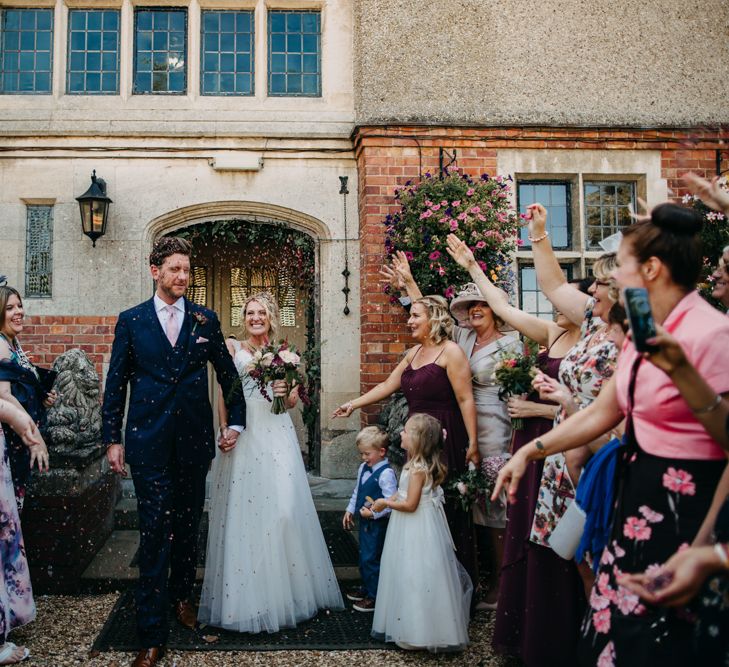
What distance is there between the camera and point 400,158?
250 inches

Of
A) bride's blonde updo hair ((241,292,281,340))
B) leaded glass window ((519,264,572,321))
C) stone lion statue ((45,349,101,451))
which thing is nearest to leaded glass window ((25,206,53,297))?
stone lion statue ((45,349,101,451))

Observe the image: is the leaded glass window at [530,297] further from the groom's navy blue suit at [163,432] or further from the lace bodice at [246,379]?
the groom's navy blue suit at [163,432]

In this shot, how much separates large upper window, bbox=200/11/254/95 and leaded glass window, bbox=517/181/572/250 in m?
2.98

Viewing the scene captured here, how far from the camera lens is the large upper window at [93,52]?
21.7ft

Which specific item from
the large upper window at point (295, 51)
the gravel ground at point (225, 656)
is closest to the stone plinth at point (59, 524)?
the gravel ground at point (225, 656)

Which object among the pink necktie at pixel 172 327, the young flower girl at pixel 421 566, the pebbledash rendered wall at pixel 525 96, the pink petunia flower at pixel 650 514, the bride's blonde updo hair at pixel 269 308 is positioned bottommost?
the young flower girl at pixel 421 566

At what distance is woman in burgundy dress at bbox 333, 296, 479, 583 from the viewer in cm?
420

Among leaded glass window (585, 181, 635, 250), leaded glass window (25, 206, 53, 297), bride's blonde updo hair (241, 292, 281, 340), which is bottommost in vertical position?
bride's blonde updo hair (241, 292, 281, 340)

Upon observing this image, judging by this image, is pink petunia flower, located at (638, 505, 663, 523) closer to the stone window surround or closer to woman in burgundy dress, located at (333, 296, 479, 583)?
woman in burgundy dress, located at (333, 296, 479, 583)

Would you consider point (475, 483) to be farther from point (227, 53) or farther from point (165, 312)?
point (227, 53)

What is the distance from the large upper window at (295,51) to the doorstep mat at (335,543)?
13.7 ft

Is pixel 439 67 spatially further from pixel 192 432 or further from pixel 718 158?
pixel 192 432

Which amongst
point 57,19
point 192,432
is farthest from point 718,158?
point 57,19

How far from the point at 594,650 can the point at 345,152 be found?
17.8 feet
